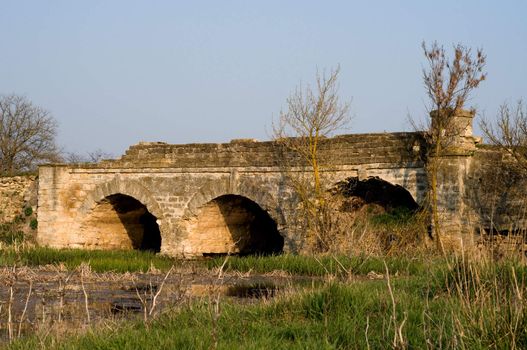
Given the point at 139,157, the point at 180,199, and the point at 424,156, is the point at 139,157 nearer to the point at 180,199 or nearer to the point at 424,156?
the point at 180,199

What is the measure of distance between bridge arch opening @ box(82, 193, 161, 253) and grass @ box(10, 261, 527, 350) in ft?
43.2

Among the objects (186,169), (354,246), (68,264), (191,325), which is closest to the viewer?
(191,325)

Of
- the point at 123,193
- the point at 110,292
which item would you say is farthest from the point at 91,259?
the point at 123,193

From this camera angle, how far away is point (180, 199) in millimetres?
19578

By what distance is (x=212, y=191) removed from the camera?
19094 millimetres

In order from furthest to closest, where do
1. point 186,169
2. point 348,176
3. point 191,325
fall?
point 186,169, point 348,176, point 191,325

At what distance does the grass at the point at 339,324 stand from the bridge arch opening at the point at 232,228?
11.1m

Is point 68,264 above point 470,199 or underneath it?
underneath

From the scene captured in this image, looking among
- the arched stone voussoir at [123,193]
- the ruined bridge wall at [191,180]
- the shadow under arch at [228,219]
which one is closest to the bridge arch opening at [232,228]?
the shadow under arch at [228,219]

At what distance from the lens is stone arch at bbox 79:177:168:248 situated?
19.9 meters

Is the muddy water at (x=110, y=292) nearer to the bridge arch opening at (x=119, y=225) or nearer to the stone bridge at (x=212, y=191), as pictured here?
the stone bridge at (x=212, y=191)

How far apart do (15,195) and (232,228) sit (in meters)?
7.37

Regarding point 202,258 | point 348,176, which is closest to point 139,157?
point 202,258

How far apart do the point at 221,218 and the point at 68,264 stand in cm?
528
